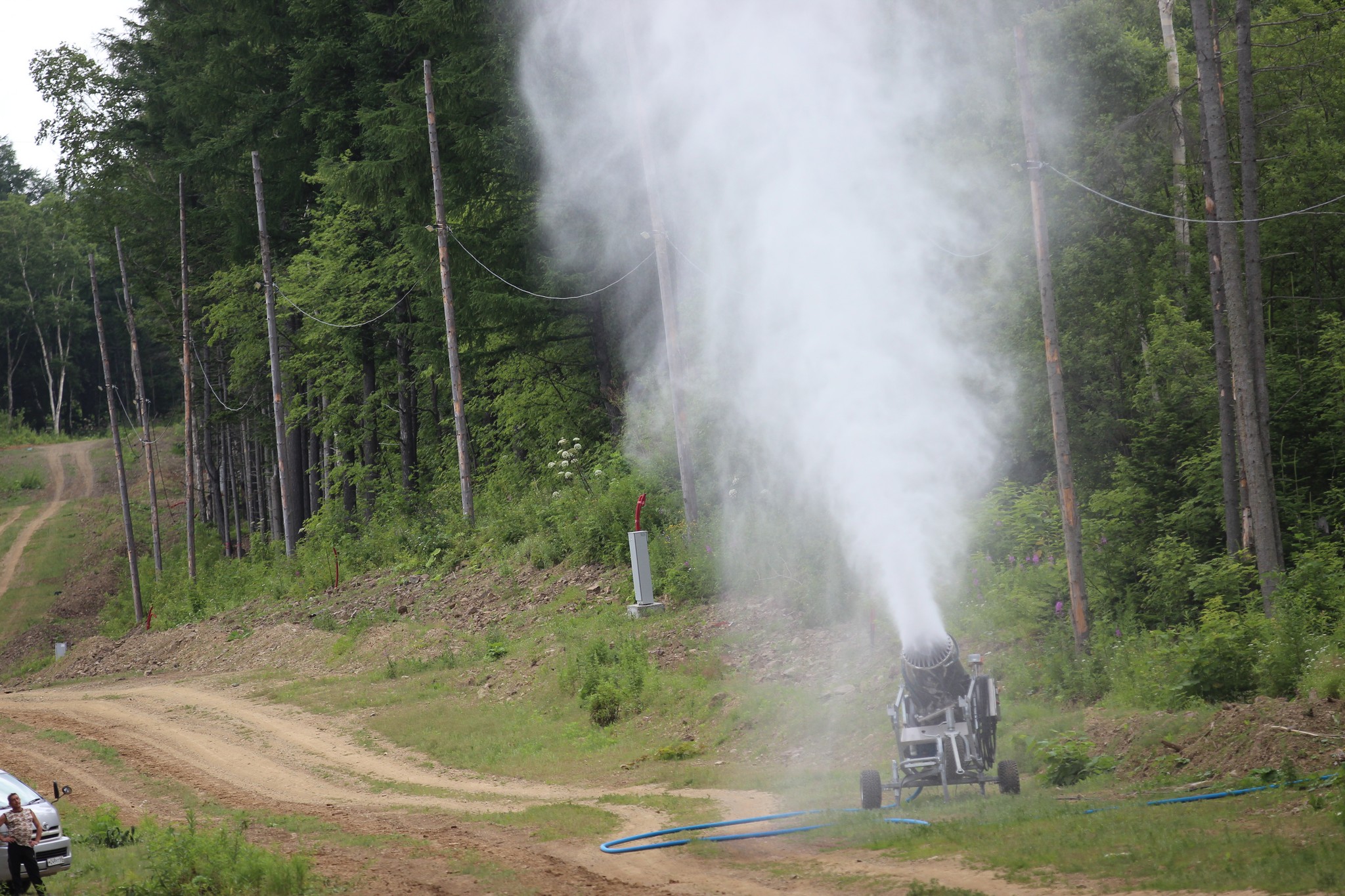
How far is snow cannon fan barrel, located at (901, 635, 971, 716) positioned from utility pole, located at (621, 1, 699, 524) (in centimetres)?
1163

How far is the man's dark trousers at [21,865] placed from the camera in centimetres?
1094

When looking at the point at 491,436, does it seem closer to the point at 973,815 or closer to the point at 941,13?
the point at 941,13

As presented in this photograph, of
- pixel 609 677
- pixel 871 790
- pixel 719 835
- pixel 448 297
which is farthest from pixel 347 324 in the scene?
pixel 871 790

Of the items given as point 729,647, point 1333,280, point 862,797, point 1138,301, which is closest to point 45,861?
point 862,797

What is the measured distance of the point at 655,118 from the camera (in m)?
23.9

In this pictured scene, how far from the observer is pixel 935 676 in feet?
38.2

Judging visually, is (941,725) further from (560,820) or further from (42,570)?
(42,570)

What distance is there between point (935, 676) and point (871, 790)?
1.29 meters

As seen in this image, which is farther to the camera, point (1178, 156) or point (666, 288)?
point (1178, 156)

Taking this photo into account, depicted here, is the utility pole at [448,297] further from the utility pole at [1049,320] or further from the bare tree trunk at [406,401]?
the utility pole at [1049,320]

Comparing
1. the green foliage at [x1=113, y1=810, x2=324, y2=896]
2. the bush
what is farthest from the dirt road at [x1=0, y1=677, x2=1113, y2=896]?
the bush

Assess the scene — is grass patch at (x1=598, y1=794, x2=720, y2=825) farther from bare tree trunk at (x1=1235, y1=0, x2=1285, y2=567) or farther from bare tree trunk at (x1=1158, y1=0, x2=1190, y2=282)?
bare tree trunk at (x1=1158, y1=0, x2=1190, y2=282)

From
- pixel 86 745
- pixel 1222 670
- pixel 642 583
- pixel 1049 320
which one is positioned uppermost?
pixel 1049 320

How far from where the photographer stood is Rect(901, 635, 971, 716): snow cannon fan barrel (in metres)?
11.6
